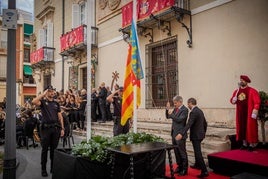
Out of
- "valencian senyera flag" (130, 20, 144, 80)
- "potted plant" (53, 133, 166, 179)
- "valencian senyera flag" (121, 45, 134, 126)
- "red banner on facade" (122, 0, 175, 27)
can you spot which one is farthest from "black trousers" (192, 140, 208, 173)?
"red banner on facade" (122, 0, 175, 27)

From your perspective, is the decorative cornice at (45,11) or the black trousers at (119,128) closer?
the black trousers at (119,128)

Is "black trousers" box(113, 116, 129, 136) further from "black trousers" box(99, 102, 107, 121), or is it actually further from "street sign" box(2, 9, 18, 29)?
"black trousers" box(99, 102, 107, 121)

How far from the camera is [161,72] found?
11.9m

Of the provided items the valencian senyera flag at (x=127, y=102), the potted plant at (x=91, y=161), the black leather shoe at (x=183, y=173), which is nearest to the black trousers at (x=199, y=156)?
the black leather shoe at (x=183, y=173)

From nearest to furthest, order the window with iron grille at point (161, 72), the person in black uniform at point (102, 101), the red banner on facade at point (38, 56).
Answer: the window with iron grille at point (161, 72) < the person in black uniform at point (102, 101) < the red banner on facade at point (38, 56)

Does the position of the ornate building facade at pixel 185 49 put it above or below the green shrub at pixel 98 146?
above

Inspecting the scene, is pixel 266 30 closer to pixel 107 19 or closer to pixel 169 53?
pixel 169 53

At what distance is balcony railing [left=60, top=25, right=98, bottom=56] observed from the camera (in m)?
15.6

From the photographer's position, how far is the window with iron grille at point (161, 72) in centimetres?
1130

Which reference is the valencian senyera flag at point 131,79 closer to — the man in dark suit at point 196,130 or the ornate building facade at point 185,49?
the ornate building facade at point 185,49

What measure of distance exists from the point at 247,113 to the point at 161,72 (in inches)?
215

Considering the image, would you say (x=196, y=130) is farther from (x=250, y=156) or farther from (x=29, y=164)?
(x=29, y=164)

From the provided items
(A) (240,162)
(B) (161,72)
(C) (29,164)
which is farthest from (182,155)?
(B) (161,72)

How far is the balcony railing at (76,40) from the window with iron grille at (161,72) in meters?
4.63
